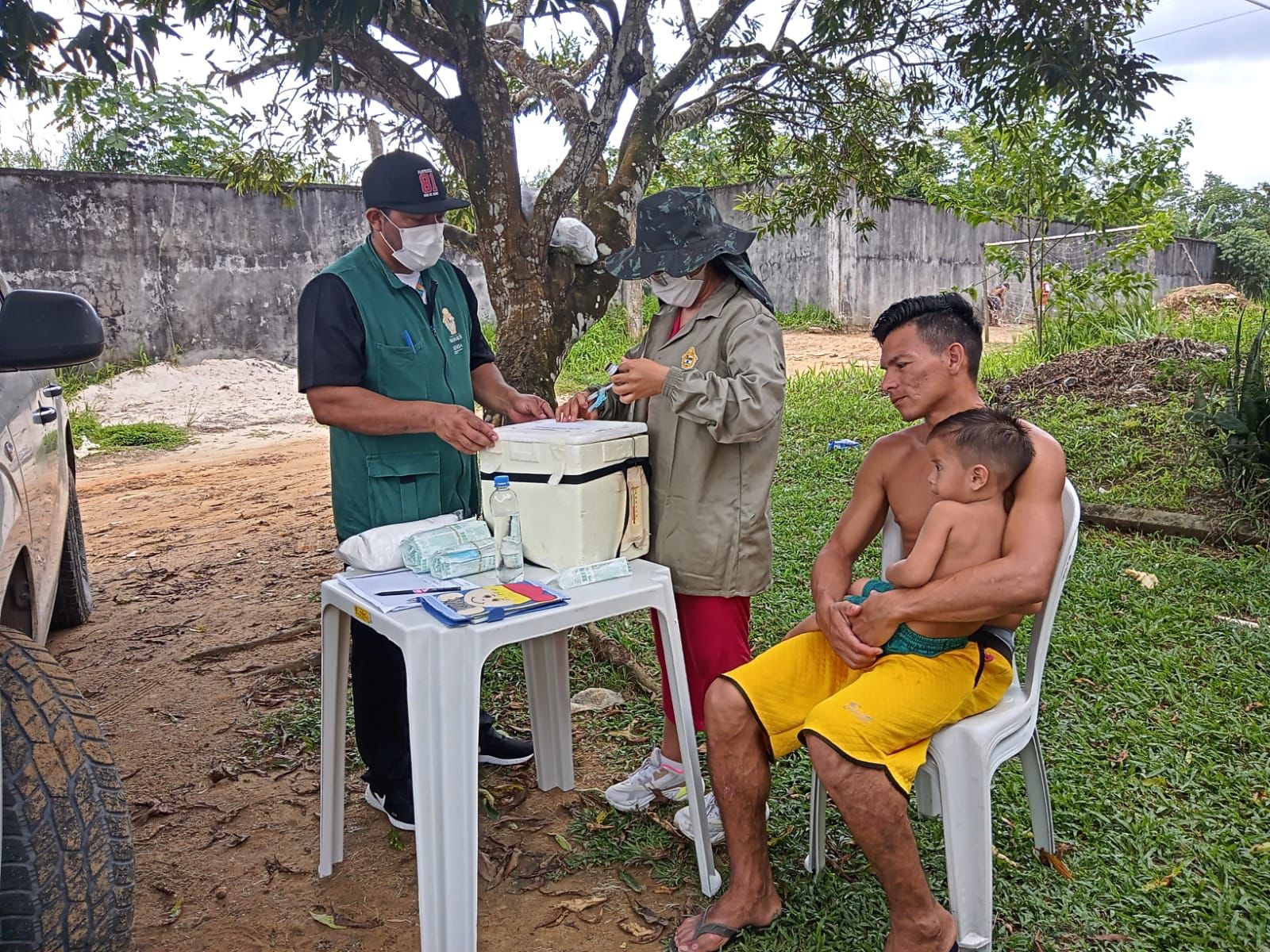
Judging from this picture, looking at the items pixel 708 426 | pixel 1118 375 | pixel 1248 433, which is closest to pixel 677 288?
pixel 708 426

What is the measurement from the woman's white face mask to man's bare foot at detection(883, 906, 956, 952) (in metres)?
1.64

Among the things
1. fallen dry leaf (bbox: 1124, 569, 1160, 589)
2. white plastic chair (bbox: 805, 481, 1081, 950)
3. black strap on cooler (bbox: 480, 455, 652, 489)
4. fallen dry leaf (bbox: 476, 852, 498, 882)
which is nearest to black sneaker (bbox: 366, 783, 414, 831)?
fallen dry leaf (bbox: 476, 852, 498, 882)

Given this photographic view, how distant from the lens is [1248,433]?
5117 millimetres

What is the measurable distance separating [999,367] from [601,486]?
7.71 metres

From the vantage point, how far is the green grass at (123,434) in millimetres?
9531

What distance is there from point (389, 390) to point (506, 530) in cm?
58

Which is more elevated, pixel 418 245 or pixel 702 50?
pixel 702 50

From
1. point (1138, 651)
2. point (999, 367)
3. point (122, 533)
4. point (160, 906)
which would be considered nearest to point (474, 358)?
point (160, 906)

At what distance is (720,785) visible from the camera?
2416 mm

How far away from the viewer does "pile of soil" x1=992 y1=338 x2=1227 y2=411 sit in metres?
7.14

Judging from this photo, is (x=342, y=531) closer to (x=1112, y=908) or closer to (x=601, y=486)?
(x=601, y=486)

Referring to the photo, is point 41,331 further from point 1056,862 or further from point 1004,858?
point 1056,862

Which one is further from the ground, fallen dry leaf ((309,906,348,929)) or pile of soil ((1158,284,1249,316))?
pile of soil ((1158,284,1249,316))

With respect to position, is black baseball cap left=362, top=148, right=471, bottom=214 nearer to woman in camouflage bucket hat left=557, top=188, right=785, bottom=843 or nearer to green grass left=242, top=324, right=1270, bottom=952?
woman in camouflage bucket hat left=557, top=188, right=785, bottom=843
